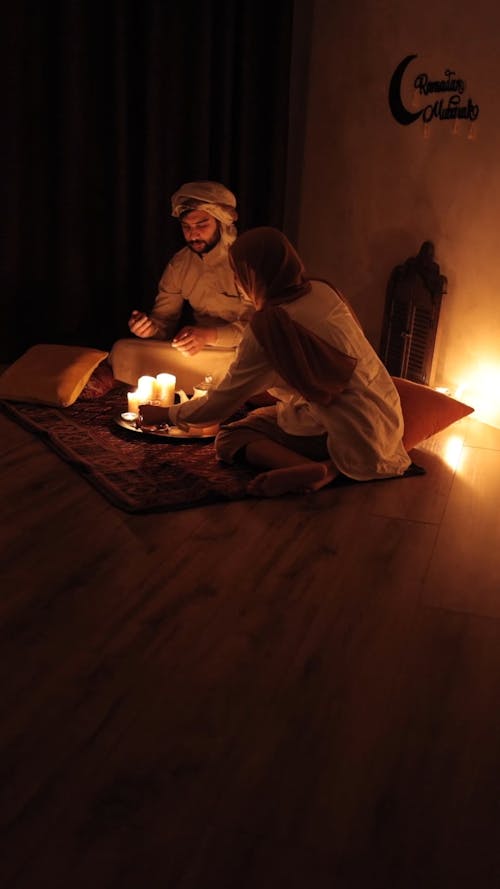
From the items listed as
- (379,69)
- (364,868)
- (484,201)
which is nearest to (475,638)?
(364,868)

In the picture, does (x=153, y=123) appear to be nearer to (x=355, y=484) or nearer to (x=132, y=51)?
(x=132, y=51)

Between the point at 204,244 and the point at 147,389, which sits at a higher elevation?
the point at 204,244

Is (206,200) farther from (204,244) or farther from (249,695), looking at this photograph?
(249,695)

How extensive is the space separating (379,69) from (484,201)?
869 mm

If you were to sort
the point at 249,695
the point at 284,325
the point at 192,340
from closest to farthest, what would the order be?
the point at 249,695 → the point at 284,325 → the point at 192,340

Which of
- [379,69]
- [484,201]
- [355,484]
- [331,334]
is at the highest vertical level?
[379,69]

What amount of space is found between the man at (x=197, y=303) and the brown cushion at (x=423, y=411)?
2.23ft

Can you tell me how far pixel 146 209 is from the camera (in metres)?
4.11

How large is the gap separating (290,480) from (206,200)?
1294 millimetres

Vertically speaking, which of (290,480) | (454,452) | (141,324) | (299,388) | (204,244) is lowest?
(454,452)

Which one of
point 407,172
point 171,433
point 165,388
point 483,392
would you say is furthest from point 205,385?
point 407,172

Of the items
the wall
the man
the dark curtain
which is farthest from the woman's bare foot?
the dark curtain

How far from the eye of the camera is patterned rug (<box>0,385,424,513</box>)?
2590 mm

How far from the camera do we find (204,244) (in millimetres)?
3496
